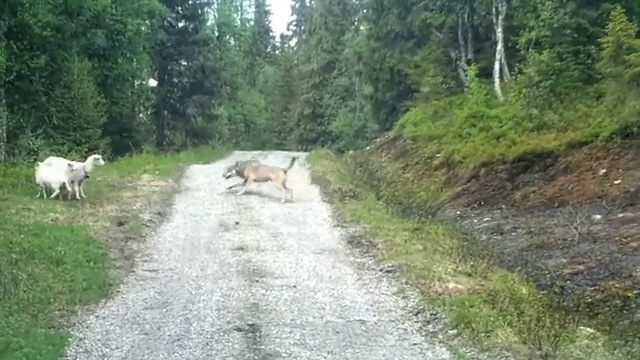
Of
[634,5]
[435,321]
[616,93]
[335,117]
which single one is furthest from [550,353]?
[335,117]

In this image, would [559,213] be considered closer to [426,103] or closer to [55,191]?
[55,191]

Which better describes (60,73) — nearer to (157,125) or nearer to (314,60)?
(157,125)

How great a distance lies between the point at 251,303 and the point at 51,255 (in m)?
3.57

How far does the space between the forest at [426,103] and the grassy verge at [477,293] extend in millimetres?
46

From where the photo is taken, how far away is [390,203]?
67.7 ft

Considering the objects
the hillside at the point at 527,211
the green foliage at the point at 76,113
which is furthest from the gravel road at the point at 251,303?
the green foliage at the point at 76,113

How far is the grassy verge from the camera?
30.2 feet

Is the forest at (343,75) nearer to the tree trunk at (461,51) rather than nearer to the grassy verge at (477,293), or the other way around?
the tree trunk at (461,51)

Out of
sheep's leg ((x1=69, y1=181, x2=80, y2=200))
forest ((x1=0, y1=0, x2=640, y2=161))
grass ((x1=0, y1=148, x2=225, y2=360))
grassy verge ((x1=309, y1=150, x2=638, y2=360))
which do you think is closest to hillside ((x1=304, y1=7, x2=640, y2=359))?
grassy verge ((x1=309, y1=150, x2=638, y2=360))

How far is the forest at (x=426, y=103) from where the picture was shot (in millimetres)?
15103

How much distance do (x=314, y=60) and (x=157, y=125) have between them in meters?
16.2

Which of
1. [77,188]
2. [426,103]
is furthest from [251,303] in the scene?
[426,103]

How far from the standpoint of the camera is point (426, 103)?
115 feet

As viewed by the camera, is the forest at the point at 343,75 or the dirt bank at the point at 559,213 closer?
the dirt bank at the point at 559,213
